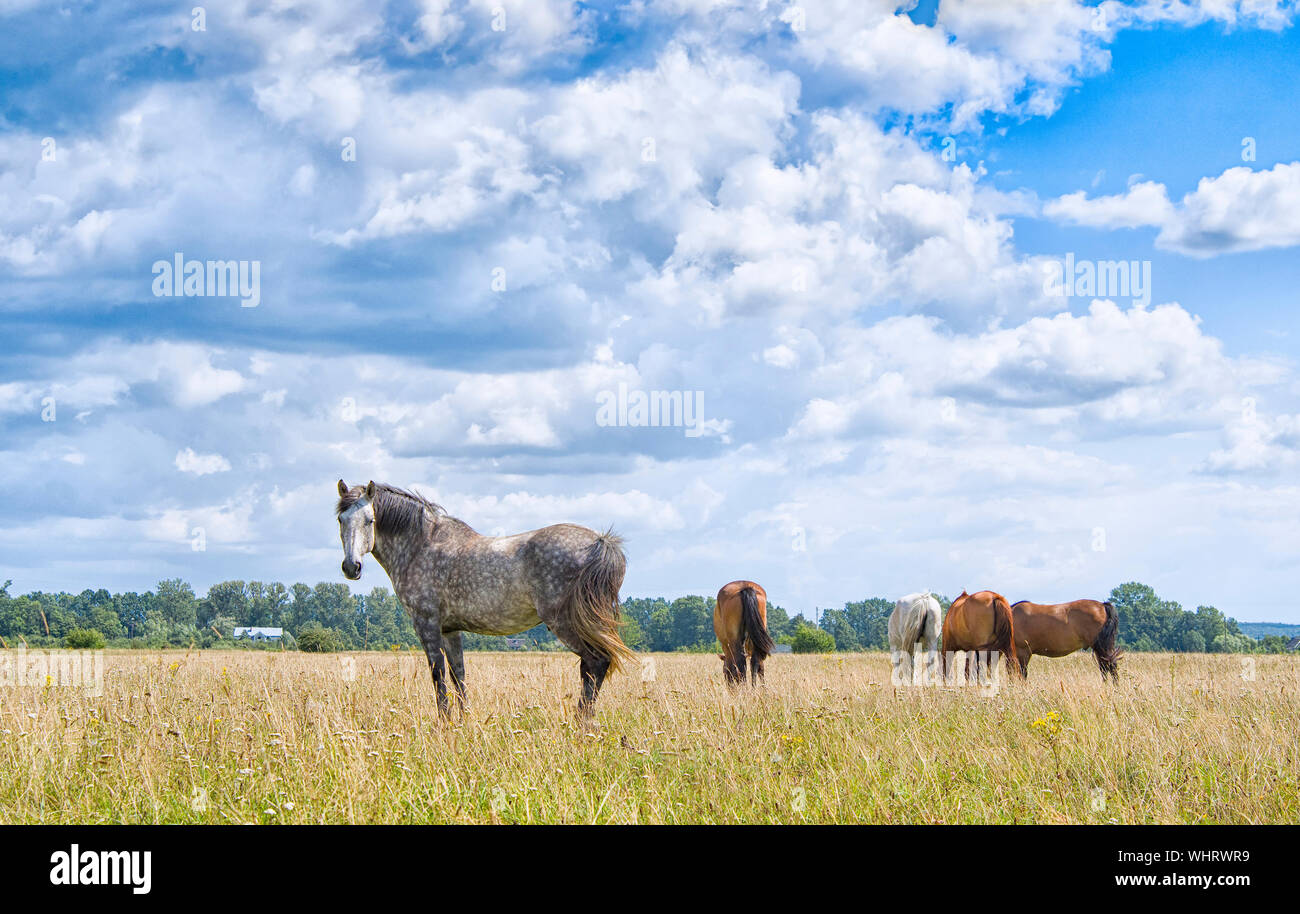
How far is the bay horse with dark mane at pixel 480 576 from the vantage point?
9.59m

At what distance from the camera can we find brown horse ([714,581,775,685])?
13.8 m

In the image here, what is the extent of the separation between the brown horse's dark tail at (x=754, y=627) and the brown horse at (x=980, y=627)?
14.3 ft

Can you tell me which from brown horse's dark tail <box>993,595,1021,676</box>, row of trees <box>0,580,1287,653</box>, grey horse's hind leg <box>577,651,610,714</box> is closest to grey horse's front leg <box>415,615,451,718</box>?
grey horse's hind leg <box>577,651,610,714</box>

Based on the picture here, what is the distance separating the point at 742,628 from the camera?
46.5ft

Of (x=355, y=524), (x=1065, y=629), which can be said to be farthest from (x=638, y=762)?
(x=1065, y=629)

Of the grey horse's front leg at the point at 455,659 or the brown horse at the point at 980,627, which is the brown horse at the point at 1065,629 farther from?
the grey horse's front leg at the point at 455,659

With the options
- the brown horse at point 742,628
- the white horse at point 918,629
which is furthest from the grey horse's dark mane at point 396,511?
the white horse at point 918,629

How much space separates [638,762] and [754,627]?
24.3 feet

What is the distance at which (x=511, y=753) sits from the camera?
6.54 meters

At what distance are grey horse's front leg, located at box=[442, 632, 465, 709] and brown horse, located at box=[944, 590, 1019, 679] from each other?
378 inches

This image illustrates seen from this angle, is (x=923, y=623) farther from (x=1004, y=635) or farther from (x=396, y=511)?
(x=396, y=511)

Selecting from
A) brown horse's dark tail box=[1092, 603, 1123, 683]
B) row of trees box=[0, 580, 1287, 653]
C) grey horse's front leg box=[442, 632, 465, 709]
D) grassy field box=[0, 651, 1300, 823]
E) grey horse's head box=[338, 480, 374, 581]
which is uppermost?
grey horse's head box=[338, 480, 374, 581]

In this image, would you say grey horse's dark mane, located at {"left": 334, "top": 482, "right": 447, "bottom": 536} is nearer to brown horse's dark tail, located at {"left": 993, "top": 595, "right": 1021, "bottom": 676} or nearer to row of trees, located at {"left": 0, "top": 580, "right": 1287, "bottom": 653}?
brown horse's dark tail, located at {"left": 993, "top": 595, "right": 1021, "bottom": 676}

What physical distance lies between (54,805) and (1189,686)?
40.6ft
